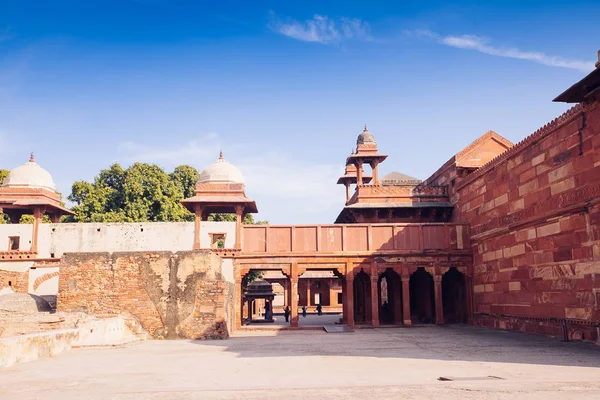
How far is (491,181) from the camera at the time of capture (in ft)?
64.3

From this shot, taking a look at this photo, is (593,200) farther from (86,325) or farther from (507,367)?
(86,325)

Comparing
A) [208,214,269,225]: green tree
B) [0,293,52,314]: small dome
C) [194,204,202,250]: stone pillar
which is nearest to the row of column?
[194,204,202,250]: stone pillar

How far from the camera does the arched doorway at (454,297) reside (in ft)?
75.8

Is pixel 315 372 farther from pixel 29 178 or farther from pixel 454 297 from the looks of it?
pixel 29 178

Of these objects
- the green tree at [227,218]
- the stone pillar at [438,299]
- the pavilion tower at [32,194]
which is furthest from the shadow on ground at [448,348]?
the green tree at [227,218]

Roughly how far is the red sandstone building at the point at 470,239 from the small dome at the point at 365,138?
0.09 meters

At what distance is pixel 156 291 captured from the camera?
15.3 m

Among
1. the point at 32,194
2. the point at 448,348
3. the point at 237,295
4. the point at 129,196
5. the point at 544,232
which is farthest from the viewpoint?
the point at 129,196

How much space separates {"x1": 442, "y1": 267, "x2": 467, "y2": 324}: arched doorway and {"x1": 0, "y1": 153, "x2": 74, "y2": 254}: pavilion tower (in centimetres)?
1880

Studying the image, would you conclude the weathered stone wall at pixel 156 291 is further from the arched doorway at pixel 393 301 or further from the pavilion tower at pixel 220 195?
the arched doorway at pixel 393 301

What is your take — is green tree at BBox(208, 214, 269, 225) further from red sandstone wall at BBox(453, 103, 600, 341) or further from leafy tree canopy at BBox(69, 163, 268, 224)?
red sandstone wall at BBox(453, 103, 600, 341)

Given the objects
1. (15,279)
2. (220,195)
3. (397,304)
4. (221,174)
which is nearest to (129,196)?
(15,279)

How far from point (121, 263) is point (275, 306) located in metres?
35.8

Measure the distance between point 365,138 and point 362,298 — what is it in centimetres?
895
